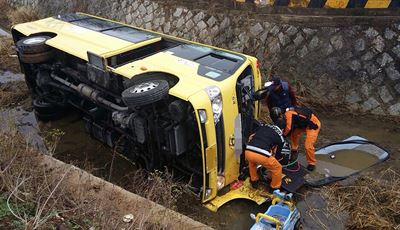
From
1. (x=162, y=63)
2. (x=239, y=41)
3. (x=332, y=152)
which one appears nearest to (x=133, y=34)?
(x=162, y=63)

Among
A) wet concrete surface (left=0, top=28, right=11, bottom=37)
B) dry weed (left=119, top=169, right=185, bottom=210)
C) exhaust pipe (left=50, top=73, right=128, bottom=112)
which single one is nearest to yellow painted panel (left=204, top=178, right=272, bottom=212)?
dry weed (left=119, top=169, right=185, bottom=210)

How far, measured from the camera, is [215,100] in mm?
5145

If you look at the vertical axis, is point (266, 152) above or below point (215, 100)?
below

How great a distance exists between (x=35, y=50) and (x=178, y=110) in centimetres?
342

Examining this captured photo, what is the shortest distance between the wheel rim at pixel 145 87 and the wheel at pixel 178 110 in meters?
0.37

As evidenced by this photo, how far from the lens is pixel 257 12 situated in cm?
875

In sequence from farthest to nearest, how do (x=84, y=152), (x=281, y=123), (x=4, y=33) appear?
1. (x=4, y=33)
2. (x=84, y=152)
3. (x=281, y=123)

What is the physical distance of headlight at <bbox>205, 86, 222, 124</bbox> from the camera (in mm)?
5102

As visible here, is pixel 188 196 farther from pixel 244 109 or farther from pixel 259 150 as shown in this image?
pixel 244 109

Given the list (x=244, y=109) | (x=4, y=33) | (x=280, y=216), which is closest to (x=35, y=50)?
(x=244, y=109)

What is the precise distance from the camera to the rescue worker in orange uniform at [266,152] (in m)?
5.50

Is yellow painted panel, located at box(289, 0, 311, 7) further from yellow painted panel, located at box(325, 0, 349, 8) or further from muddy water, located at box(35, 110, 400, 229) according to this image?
muddy water, located at box(35, 110, 400, 229)

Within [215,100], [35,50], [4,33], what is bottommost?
[4,33]

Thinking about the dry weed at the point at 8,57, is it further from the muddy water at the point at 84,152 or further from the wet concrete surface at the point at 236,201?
the muddy water at the point at 84,152
